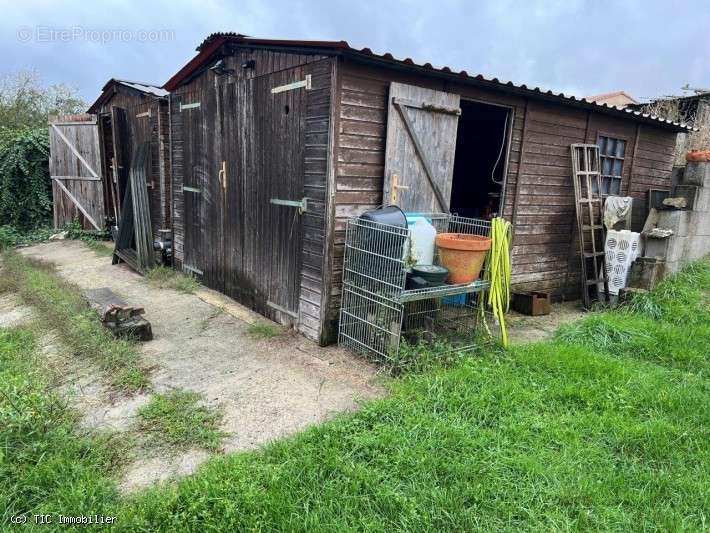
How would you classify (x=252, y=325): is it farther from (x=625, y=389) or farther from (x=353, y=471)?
(x=625, y=389)

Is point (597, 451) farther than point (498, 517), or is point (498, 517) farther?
point (597, 451)

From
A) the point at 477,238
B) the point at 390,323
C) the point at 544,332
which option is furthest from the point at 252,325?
the point at 544,332

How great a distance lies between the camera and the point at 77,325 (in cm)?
438

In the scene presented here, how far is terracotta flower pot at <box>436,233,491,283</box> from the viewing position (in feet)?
12.6

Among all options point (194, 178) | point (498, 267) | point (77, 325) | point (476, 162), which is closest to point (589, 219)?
point (476, 162)

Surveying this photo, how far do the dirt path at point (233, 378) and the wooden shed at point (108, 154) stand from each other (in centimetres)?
272

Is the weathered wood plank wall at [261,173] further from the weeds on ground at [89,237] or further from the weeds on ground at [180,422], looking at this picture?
the weeds on ground at [89,237]

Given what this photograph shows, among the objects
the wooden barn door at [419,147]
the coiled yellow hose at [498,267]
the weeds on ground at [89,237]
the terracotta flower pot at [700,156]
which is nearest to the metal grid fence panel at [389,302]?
the coiled yellow hose at [498,267]

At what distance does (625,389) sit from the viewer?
3.37 meters

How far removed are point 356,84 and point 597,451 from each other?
129 inches

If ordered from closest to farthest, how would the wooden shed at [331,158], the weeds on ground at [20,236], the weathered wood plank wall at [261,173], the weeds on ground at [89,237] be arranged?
1. the wooden shed at [331,158]
2. the weathered wood plank wall at [261,173]
3. the weeds on ground at [89,237]
4. the weeds on ground at [20,236]

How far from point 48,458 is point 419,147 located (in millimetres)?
3675

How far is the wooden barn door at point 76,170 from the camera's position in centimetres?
947

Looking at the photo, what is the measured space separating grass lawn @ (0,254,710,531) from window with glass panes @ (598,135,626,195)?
149 inches
